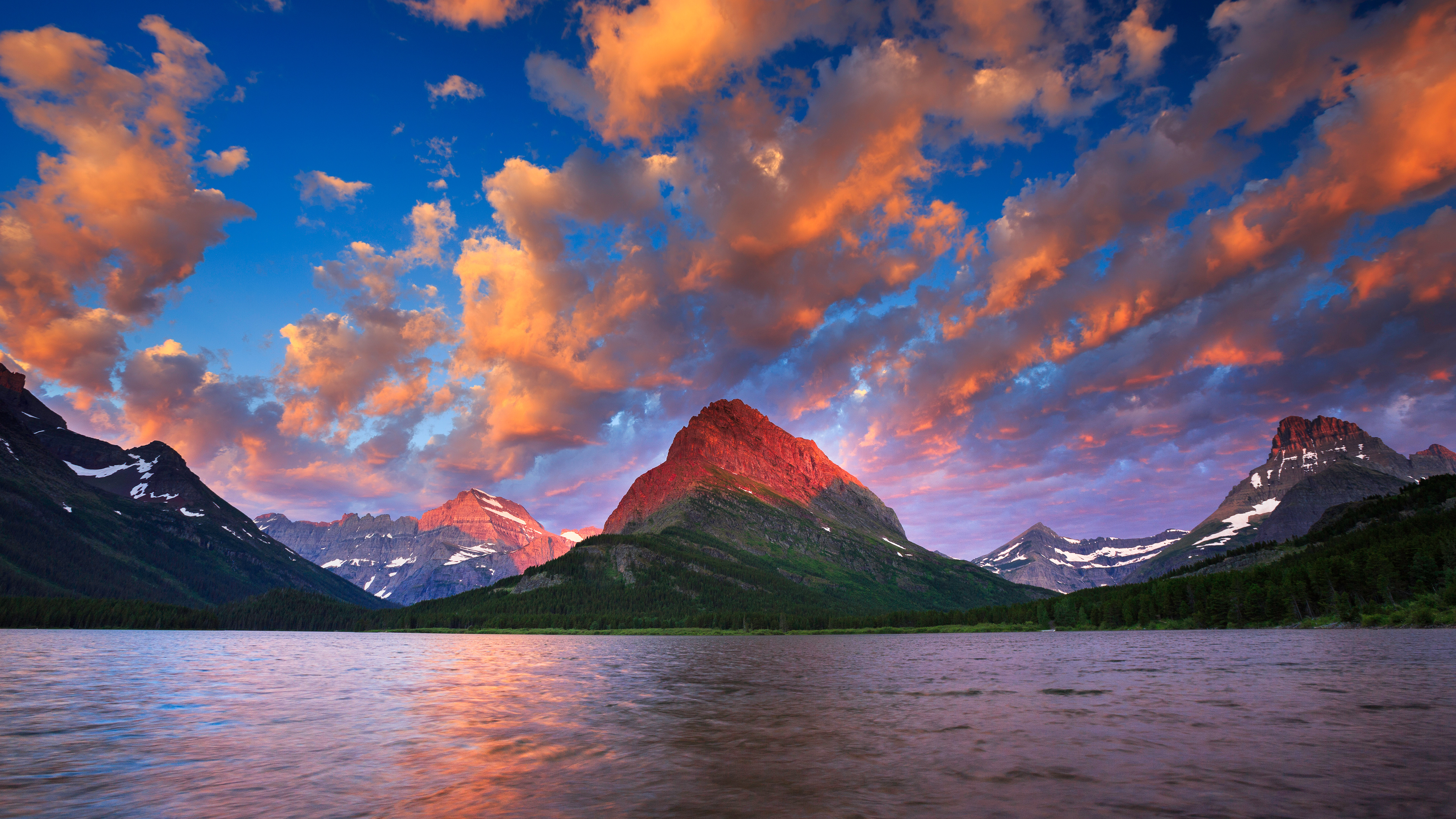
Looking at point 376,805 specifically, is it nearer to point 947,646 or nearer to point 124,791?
point 124,791

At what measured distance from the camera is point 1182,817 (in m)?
14.9

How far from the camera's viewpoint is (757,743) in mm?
28516

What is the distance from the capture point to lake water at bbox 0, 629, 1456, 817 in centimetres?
1784

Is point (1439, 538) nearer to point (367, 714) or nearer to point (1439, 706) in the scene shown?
point (1439, 706)

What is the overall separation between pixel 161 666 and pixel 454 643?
113 metres

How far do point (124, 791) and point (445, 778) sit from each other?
920 cm

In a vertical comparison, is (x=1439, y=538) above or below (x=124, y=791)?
above

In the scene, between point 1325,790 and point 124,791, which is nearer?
point 1325,790

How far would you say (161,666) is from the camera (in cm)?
7850

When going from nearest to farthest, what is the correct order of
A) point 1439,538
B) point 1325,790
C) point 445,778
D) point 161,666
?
1. point 1325,790
2. point 445,778
3. point 161,666
4. point 1439,538

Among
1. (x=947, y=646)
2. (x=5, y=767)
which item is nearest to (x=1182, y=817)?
(x=5, y=767)

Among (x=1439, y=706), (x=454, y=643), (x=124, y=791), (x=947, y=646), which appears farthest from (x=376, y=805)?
(x=454, y=643)

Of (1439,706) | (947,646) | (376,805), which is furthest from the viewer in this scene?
(947,646)

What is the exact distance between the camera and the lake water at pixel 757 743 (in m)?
17.8
